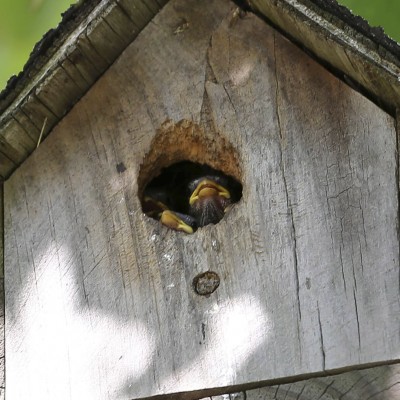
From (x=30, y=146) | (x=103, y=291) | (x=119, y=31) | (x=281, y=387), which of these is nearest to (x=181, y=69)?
(x=119, y=31)

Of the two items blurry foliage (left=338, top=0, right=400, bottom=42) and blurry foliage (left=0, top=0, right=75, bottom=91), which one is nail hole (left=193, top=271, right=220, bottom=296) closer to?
blurry foliage (left=338, top=0, right=400, bottom=42)

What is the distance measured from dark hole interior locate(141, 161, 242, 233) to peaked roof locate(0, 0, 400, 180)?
1.48 feet

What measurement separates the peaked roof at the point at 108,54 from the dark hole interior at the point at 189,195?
1.48 ft

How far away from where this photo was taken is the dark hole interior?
161 inches

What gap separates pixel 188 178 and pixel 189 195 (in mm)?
131

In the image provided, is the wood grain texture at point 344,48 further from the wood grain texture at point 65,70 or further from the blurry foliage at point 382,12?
the blurry foliage at point 382,12

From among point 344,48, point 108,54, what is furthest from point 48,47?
point 344,48

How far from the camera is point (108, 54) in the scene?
3.99 meters

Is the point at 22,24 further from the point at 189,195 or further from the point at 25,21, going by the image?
the point at 189,195

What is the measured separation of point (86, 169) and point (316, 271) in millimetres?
877

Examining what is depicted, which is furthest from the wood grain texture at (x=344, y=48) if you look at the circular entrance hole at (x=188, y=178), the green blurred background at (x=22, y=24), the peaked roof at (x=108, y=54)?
the green blurred background at (x=22, y=24)

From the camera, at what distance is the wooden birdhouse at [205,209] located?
3.42 metres

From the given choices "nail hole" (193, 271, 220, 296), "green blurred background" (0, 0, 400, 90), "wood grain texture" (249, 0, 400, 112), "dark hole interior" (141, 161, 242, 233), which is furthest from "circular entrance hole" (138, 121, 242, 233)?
"green blurred background" (0, 0, 400, 90)

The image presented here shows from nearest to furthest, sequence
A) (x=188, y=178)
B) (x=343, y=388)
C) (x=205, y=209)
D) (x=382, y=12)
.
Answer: (x=343, y=388) → (x=205, y=209) → (x=382, y=12) → (x=188, y=178)
